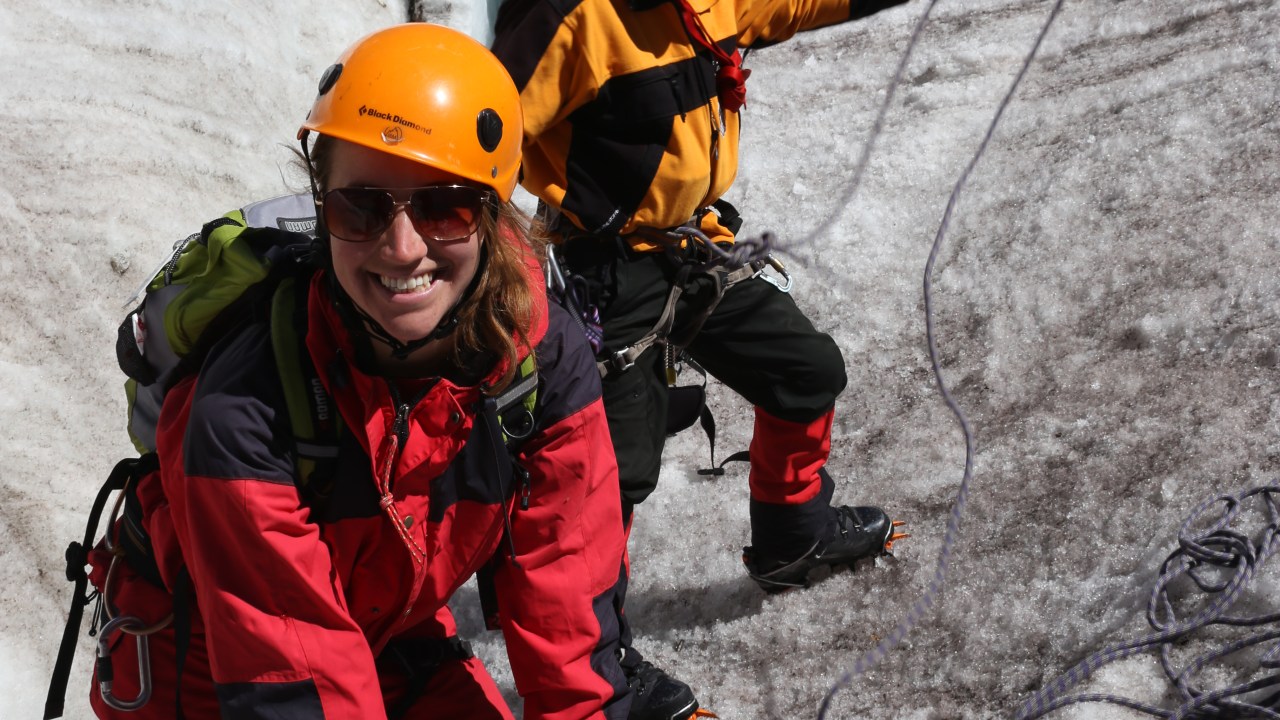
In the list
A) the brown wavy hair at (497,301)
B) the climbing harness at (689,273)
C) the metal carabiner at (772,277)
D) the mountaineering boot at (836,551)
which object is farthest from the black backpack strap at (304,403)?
the mountaineering boot at (836,551)

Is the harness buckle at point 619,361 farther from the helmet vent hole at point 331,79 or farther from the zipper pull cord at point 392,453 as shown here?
the helmet vent hole at point 331,79

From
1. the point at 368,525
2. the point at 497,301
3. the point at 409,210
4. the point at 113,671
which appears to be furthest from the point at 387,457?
the point at 113,671

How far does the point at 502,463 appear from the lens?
2.51 m

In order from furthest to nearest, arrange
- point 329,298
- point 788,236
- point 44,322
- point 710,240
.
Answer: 1. point 788,236
2. point 44,322
3. point 710,240
4. point 329,298

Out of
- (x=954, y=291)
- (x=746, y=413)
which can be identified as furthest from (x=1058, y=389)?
(x=746, y=413)

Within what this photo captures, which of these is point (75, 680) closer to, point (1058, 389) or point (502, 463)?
point (502, 463)

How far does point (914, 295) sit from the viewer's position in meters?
5.48

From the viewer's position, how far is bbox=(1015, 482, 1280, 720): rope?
10.8 feet

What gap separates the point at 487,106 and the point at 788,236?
3.79 meters

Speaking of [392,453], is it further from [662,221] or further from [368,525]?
[662,221]

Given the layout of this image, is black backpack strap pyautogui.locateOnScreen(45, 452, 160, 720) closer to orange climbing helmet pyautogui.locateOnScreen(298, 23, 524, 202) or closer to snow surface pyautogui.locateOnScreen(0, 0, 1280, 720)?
orange climbing helmet pyautogui.locateOnScreen(298, 23, 524, 202)

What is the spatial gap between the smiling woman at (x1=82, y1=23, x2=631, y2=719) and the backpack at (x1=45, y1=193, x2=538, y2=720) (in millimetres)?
15

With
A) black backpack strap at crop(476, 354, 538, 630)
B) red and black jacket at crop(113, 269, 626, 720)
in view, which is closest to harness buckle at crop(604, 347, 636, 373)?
red and black jacket at crop(113, 269, 626, 720)

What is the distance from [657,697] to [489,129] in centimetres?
229
